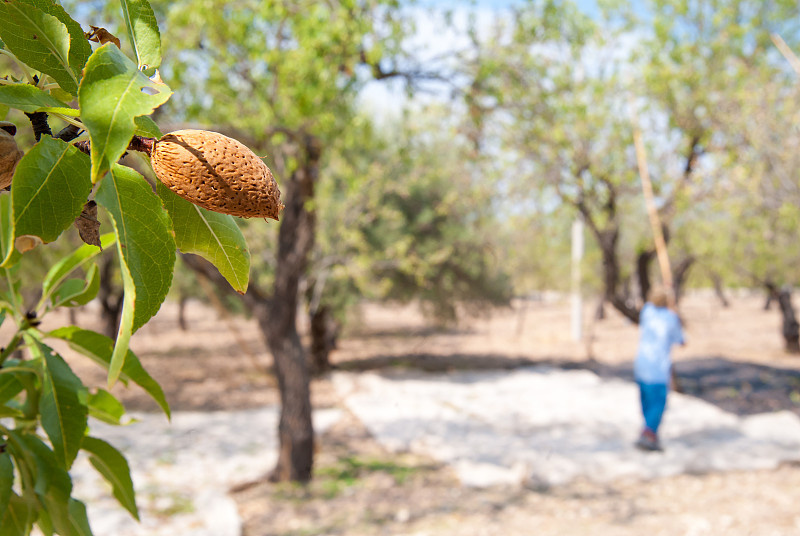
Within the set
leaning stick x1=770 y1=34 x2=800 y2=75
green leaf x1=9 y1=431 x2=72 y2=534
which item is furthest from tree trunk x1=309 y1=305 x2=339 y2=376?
green leaf x1=9 y1=431 x2=72 y2=534

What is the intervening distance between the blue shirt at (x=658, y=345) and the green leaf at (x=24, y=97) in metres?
7.12

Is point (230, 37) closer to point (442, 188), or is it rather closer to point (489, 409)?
point (489, 409)

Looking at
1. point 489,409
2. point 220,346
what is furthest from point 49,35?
point 220,346

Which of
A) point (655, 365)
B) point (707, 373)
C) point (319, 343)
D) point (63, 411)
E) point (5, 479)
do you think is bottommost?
point (707, 373)

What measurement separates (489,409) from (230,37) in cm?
655

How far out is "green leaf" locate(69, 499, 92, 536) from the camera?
3.40 ft

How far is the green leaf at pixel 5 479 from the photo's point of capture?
969 mm

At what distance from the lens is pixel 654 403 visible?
22.3 feet

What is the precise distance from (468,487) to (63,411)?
17.6 feet

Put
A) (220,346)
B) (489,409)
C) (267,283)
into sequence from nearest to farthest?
(489,409)
(267,283)
(220,346)

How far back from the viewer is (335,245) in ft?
36.4

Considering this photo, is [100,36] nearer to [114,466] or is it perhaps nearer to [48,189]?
[48,189]

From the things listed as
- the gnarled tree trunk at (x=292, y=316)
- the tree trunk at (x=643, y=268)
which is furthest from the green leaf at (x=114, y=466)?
the tree trunk at (x=643, y=268)

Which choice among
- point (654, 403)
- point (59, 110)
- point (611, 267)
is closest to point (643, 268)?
point (611, 267)
